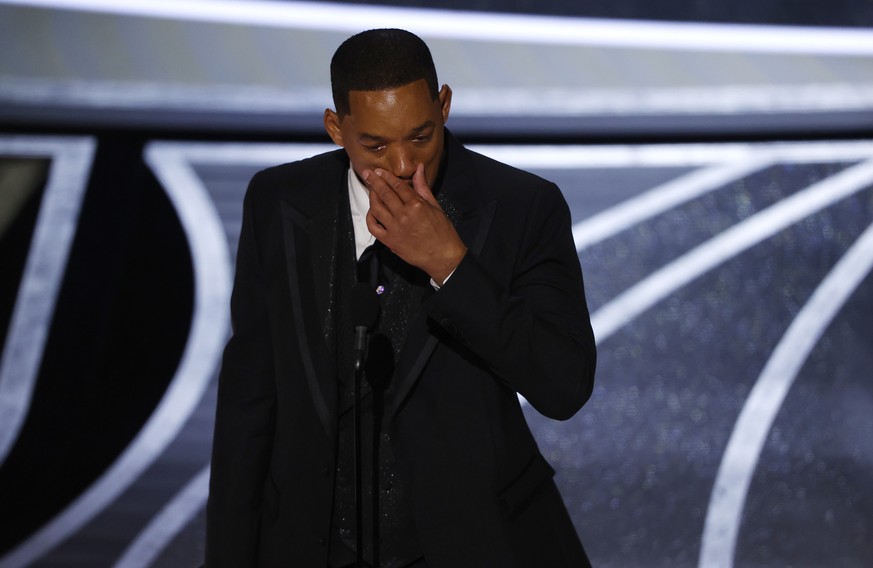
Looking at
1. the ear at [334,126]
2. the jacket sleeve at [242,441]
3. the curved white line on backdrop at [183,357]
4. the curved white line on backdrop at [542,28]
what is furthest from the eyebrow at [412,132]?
the curved white line on backdrop at [542,28]

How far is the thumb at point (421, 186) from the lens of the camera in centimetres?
129

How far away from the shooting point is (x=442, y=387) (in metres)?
1.38

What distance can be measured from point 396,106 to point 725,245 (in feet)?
7.93

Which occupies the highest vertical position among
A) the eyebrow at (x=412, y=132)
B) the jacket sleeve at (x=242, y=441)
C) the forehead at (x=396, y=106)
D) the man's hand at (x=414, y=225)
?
the forehead at (x=396, y=106)

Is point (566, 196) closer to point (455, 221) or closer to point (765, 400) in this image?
point (765, 400)

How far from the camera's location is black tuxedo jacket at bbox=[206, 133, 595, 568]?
1305 millimetres

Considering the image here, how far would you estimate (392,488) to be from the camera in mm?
1414

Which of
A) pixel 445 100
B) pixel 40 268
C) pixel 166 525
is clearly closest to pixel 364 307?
pixel 445 100

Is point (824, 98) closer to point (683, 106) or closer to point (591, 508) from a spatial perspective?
point (683, 106)

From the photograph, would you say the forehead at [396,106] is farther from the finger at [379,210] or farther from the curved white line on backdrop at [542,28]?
the curved white line on backdrop at [542,28]

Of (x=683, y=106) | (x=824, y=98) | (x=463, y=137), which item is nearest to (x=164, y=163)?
(x=463, y=137)

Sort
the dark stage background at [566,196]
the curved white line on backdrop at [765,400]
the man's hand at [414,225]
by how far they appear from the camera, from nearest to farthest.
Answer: the man's hand at [414,225]
the curved white line on backdrop at [765,400]
the dark stage background at [566,196]

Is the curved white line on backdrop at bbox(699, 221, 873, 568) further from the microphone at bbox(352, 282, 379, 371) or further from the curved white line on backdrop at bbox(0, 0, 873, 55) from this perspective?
the microphone at bbox(352, 282, 379, 371)

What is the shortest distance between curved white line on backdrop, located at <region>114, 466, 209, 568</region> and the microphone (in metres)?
1.92
